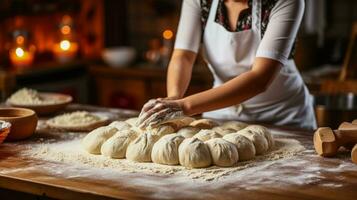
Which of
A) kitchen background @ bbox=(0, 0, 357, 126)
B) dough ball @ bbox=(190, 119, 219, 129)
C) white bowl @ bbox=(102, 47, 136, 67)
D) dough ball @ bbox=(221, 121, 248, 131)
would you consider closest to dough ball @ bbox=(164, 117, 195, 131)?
dough ball @ bbox=(190, 119, 219, 129)

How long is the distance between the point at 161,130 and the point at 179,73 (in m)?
0.56

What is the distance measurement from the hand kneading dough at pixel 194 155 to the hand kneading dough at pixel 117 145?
0.64ft

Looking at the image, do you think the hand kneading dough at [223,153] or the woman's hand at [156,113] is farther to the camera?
the woman's hand at [156,113]

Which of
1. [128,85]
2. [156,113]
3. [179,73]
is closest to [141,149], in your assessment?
[156,113]

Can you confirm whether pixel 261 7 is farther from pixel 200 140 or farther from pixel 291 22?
pixel 200 140

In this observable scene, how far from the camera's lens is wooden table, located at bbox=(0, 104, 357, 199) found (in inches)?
63.7

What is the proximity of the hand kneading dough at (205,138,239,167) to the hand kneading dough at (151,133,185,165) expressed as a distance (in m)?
0.10

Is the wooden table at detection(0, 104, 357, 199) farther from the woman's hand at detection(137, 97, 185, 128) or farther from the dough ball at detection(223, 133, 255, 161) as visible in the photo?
the woman's hand at detection(137, 97, 185, 128)

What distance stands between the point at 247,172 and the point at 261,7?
2.69 ft

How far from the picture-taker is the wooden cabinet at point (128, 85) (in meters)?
4.68

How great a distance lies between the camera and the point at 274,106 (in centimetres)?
260

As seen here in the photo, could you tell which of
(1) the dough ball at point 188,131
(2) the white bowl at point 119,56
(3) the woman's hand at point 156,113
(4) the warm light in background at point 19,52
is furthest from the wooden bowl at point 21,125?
(2) the white bowl at point 119,56

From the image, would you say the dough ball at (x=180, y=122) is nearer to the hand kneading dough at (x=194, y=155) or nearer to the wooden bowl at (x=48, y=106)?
the hand kneading dough at (x=194, y=155)

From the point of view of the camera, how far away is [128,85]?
4863 millimetres
